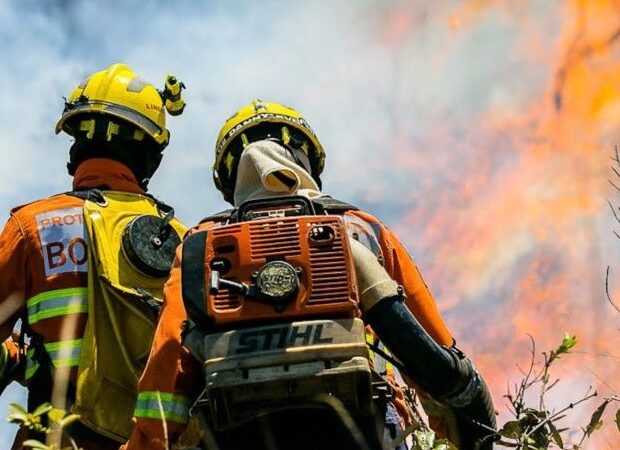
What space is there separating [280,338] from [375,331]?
1.60 feet

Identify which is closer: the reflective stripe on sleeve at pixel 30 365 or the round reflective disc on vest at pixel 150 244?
the reflective stripe on sleeve at pixel 30 365

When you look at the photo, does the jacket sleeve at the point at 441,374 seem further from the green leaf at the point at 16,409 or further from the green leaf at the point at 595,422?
the green leaf at the point at 16,409

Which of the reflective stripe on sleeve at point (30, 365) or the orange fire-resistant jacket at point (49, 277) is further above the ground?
the orange fire-resistant jacket at point (49, 277)

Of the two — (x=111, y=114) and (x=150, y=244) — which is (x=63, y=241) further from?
(x=111, y=114)

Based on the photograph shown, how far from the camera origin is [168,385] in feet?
12.7

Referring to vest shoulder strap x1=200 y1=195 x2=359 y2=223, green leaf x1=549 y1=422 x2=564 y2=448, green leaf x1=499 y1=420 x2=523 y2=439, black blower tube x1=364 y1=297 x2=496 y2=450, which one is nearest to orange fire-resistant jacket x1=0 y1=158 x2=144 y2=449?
vest shoulder strap x1=200 y1=195 x2=359 y2=223

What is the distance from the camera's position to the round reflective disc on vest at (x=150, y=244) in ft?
18.3

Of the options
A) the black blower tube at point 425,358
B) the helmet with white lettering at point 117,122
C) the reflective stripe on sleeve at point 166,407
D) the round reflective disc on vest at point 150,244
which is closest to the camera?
the black blower tube at point 425,358

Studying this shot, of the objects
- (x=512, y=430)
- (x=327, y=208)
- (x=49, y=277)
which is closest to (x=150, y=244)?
(x=49, y=277)

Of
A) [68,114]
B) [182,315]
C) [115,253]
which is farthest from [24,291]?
[182,315]

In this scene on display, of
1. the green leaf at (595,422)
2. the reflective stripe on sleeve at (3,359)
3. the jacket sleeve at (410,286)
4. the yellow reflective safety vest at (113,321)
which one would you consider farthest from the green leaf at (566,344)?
the reflective stripe on sleeve at (3,359)

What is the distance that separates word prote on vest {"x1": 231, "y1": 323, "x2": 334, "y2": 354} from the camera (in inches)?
134

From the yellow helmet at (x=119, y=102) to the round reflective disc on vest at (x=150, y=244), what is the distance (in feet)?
2.52

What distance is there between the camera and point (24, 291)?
5.40 m
